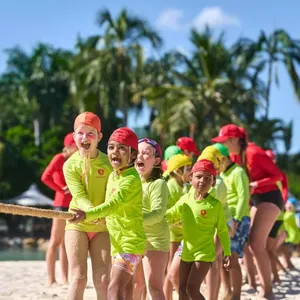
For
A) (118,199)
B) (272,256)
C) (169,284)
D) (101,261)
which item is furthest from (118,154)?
(272,256)

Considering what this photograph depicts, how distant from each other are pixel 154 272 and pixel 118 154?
1132mm

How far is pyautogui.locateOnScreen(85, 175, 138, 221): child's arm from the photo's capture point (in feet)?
15.9

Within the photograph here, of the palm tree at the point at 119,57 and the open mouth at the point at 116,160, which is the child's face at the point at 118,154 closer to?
the open mouth at the point at 116,160

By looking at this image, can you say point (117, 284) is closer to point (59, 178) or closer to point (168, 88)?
point (59, 178)

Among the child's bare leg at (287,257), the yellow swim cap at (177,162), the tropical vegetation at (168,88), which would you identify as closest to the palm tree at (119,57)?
the tropical vegetation at (168,88)

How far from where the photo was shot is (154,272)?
5.69 meters

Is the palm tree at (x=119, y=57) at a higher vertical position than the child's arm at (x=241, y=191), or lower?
higher

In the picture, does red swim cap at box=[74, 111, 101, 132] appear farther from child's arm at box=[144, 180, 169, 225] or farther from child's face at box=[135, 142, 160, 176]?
child's arm at box=[144, 180, 169, 225]

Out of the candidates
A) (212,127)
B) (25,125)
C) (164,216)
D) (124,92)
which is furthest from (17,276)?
(25,125)

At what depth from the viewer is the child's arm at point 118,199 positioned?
4.83 m

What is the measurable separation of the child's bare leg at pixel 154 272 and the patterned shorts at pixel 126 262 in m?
0.69

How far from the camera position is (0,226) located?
40.5m

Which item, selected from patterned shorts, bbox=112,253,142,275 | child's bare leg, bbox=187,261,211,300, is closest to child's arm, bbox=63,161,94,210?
patterned shorts, bbox=112,253,142,275

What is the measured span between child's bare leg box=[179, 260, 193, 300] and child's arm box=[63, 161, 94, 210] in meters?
1.07
